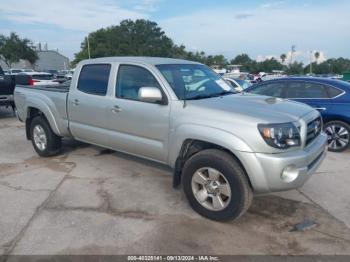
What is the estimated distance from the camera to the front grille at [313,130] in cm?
394

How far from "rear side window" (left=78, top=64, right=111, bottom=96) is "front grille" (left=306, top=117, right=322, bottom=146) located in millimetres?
2852

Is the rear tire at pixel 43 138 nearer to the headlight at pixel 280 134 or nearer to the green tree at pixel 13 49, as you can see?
the headlight at pixel 280 134

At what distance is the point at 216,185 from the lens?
3877mm

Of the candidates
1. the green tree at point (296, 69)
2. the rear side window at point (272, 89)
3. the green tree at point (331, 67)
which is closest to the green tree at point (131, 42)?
the green tree at point (296, 69)

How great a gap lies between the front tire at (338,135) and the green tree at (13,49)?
169 ft

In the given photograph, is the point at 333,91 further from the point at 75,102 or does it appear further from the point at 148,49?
the point at 148,49

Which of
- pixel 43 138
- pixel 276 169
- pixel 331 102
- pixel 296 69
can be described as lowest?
pixel 43 138

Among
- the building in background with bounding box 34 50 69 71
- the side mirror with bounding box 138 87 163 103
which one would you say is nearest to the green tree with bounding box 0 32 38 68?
the building in background with bounding box 34 50 69 71

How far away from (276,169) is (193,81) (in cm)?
179

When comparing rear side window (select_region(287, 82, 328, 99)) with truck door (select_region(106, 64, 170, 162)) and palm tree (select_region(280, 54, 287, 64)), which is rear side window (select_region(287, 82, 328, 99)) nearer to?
truck door (select_region(106, 64, 170, 162))

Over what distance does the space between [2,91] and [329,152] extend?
9.50 meters

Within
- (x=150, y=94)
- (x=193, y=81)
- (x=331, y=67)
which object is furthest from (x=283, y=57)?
(x=150, y=94)

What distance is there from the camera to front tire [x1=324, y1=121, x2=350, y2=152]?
7078 millimetres

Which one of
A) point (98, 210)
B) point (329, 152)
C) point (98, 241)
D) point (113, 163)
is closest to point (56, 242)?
point (98, 241)
